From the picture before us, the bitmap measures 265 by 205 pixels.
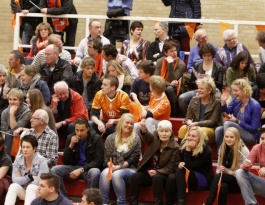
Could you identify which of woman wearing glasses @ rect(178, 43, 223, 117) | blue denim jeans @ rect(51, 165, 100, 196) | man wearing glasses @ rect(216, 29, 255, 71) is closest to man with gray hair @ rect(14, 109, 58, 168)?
blue denim jeans @ rect(51, 165, 100, 196)

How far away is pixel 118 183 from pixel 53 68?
268cm

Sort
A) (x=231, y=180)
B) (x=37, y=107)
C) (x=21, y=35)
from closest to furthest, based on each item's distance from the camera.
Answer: (x=231, y=180) → (x=37, y=107) → (x=21, y=35)

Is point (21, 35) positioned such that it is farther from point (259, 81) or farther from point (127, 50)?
point (259, 81)

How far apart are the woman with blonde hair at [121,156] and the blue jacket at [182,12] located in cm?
324

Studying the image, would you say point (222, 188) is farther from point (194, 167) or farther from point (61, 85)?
point (61, 85)

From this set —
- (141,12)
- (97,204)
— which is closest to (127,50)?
(141,12)

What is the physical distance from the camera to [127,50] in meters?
14.4

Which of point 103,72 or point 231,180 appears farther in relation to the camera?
point 103,72

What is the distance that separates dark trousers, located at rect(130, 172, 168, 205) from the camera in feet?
38.1

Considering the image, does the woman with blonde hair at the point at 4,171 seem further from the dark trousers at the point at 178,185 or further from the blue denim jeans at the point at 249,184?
the blue denim jeans at the point at 249,184

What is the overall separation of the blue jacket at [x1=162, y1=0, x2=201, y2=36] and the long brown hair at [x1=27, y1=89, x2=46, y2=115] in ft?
10.1

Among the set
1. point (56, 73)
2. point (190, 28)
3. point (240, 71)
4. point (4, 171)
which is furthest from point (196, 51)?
point (4, 171)

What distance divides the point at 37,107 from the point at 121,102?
105cm

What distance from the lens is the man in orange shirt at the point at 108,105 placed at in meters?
12.7
